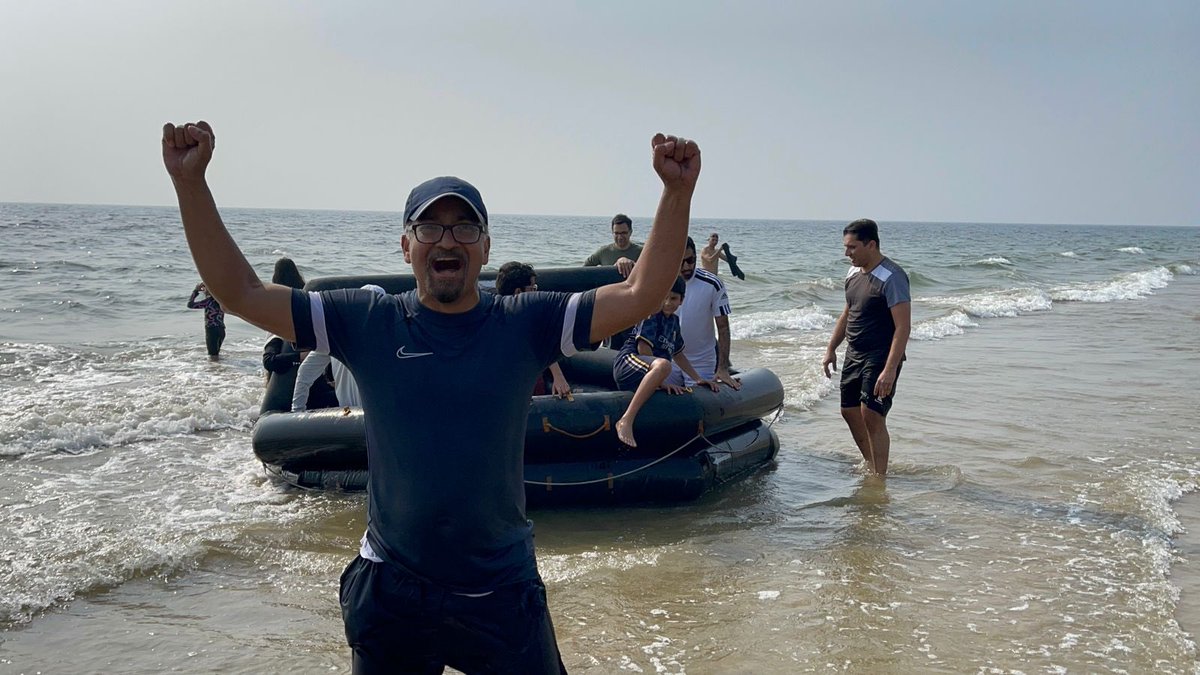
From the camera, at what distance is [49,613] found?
16.0ft

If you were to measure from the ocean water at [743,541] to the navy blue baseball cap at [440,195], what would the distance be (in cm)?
252

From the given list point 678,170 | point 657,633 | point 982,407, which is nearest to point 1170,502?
point 982,407

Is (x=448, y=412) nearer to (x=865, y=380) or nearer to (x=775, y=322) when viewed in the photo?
(x=865, y=380)

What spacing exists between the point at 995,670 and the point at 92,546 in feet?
15.9

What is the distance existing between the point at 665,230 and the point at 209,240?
1.05m

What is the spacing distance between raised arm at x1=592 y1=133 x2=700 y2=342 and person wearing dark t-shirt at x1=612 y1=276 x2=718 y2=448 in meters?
4.19

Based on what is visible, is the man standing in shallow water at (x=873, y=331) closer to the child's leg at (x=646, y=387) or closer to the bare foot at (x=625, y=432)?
the child's leg at (x=646, y=387)

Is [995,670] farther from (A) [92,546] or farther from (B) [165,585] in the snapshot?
(A) [92,546]

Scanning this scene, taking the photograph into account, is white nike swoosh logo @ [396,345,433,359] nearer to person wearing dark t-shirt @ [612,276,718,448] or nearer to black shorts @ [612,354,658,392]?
person wearing dark t-shirt @ [612,276,718,448]

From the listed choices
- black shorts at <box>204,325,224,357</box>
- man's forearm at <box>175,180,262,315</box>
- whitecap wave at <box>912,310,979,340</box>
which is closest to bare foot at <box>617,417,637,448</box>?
man's forearm at <box>175,180,262,315</box>

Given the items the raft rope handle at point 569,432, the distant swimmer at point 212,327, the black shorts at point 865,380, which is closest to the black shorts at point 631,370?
the raft rope handle at point 569,432

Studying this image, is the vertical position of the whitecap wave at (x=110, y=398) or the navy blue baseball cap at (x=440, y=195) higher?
the navy blue baseball cap at (x=440, y=195)

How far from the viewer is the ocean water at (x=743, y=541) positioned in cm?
452

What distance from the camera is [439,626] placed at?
239 centimetres
